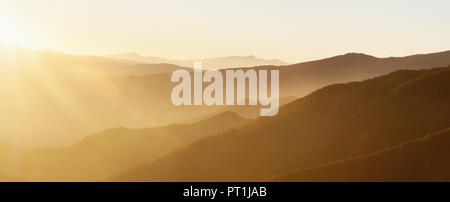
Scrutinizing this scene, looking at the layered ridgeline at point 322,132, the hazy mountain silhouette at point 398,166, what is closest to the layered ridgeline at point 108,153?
the layered ridgeline at point 322,132

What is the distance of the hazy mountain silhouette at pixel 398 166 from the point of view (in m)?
25.6

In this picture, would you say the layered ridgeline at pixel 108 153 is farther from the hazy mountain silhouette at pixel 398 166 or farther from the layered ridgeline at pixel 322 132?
the hazy mountain silhouette at pixel 398 166

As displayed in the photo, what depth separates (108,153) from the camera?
250 feet

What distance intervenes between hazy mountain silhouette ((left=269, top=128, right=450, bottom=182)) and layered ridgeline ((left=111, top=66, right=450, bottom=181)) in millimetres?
8542

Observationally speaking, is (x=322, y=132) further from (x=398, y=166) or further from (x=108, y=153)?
(x=108, y=153)

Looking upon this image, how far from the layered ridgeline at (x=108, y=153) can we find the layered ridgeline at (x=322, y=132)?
18430 mm

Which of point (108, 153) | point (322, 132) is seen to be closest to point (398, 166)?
point (322, 132)

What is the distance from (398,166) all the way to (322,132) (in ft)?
58.9

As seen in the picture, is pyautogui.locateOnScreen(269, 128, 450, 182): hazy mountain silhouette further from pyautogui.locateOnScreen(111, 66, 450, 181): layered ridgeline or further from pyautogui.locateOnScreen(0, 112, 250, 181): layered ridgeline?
pyautogui.locateOnScreen(0, 112, 250, 181): layered ridgeline

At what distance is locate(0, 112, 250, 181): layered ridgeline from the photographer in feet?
237

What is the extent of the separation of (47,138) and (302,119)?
112 meters

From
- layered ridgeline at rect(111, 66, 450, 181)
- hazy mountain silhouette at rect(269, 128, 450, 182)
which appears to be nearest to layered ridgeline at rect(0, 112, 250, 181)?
layered ridgeline at rect(111, 66, 450, 181)
